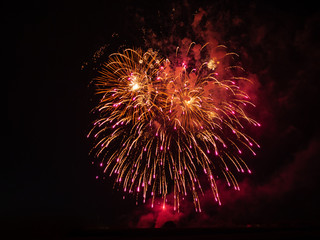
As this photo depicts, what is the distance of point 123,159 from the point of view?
10.8 metres

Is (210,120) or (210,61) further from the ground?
(210,61)

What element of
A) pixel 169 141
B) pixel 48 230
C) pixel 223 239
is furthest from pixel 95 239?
pixel 169 141

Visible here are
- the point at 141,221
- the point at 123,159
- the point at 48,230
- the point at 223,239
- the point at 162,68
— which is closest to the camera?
the point at 223,239

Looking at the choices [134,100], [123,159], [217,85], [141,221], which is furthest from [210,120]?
[141,221]

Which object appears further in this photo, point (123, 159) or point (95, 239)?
point (123, 159)

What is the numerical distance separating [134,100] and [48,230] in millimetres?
7128

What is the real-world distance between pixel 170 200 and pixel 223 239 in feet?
72.2

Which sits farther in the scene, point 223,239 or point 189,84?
point 189,84

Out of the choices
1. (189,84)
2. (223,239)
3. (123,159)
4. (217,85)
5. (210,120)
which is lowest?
(223,239)

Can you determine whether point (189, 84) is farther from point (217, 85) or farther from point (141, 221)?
point (141, 221)

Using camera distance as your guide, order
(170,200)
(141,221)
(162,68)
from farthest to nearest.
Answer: (170,200)
(141,221)
(162,68)

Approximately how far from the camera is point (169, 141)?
10656 mm

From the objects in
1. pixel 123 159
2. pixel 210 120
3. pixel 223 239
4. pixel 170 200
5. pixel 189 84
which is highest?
A: pixel 170 200

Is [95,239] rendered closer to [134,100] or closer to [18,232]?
[18,232]
